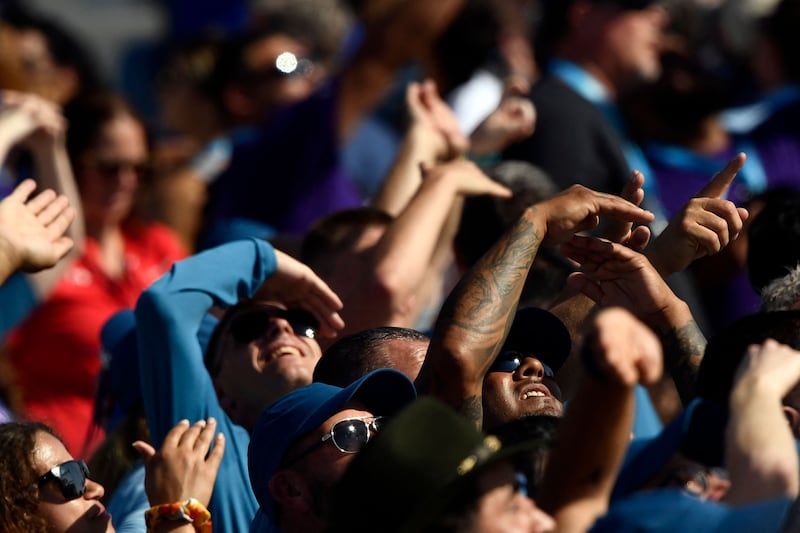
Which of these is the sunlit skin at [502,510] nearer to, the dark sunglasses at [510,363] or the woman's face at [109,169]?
the dark sunglasses at [510,363]

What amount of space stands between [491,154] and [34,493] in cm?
241

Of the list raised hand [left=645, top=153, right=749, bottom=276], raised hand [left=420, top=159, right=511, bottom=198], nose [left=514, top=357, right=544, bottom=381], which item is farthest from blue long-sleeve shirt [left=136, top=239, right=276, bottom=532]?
raised hand [left=645, top=153, right=749, bottom=276]

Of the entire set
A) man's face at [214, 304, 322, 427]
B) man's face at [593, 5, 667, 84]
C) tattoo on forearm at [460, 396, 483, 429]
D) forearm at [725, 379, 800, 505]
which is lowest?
man's face at [593, 5, 667, 84]

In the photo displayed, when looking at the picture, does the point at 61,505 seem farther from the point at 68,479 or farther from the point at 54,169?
the point at 54,169

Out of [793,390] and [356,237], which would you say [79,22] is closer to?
[356,237]

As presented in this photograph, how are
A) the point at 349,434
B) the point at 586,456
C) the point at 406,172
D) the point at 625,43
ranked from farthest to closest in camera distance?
the point at 625,43 → the point at 406,172 → the point at 349,434 → the point at 586,456

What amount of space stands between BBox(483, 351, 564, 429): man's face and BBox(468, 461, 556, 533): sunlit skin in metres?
0.83

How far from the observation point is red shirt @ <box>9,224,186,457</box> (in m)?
5.97

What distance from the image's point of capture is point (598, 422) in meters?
2.88

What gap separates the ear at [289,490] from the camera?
3516mm

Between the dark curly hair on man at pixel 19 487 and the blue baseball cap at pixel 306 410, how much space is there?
489mm

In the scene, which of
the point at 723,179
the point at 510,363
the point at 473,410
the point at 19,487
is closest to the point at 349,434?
the point at 473,410

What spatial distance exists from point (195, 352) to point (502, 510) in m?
1.53

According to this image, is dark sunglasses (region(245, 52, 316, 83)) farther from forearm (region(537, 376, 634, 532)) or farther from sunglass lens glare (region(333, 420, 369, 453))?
forearm (region(537, 376, 634, 532))
